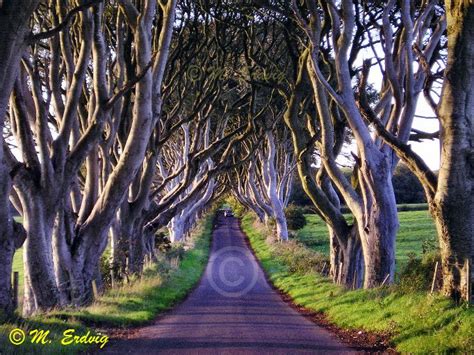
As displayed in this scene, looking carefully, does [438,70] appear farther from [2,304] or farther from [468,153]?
[2,304]

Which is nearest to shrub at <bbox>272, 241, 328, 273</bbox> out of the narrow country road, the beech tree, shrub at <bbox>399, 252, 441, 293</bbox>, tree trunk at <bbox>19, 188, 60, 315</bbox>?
the narrow country road

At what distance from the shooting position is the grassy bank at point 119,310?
24.9ft

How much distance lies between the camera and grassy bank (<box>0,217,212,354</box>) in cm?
758

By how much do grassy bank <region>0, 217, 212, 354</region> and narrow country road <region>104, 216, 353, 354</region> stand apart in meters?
0.46

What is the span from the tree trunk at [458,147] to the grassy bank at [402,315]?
25.4 inches

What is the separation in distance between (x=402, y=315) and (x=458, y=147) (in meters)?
2.74

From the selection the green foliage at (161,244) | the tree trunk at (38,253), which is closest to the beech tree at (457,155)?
the tree trunk at (38,253)

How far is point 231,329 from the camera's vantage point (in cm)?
1049

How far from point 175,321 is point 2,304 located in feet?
12.0

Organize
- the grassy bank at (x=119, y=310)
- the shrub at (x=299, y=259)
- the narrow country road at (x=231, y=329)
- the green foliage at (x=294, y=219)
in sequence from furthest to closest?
the green foliage at (x=294, y=219) → the shrub at (x=299, y=259) → the narrow country road at (x=231, y=329) → the grassy bank at (x=119, y=310)

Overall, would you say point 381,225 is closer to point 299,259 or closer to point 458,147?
point 458,147

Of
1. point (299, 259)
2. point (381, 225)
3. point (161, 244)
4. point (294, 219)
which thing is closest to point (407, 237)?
point (294, 219)

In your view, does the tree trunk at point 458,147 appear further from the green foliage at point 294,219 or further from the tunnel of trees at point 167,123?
the green foliage at point 294,219

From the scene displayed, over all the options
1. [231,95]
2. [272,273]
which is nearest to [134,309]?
[272,273]
